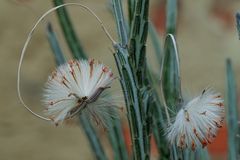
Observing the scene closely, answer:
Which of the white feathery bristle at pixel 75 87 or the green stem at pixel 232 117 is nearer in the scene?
the white feathery bristle at pixel 75 87

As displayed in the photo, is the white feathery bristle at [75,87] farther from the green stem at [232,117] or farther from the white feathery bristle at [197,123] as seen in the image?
the green stem at [232,117]

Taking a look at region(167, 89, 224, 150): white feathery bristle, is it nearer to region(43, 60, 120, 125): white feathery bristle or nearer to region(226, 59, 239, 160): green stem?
region(43, 60, 120, 125): white feathery bristle

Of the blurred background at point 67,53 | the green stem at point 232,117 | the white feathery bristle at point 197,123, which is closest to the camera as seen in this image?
the white feathery bristle at point 197,123

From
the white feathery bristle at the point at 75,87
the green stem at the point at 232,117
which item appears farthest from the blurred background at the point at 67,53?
the white feathery bristle at the point at 75,87

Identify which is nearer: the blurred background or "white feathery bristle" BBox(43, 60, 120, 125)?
"white feathery bristle" BBox(43, 60, 120, 125)

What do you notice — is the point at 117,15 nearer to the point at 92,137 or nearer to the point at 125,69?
the point at 125,69

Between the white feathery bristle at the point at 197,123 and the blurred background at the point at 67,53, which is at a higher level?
the blurred background at the point at 67,53

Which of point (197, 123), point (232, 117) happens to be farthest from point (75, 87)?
point (232, 117)

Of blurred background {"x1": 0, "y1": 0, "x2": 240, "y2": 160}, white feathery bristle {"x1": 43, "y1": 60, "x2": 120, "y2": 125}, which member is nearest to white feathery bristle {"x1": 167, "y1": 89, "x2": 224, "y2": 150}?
white feathery bristle {"x1": 43, "y1": 60, "x2": 120, "y2": 125}

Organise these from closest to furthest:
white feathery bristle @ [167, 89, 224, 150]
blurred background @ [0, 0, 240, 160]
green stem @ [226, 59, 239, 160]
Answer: white feathery bristle @ [167, 89, 224, 150]
green stem @ [226, 59, 239, 160]
blurred background @ [0, 0, 240, 160]
